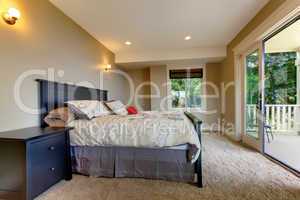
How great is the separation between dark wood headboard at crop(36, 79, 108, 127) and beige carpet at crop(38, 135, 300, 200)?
108cm

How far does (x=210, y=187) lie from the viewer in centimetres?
199

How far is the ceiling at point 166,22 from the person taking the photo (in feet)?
8.99

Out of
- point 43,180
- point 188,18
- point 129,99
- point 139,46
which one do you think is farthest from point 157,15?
point 129,99

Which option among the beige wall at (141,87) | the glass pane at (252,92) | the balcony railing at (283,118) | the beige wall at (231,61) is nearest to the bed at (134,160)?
the glass pane at (252,92)

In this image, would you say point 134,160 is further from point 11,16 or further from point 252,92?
point 252,92

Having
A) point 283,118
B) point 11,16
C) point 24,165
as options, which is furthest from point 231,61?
point 24,165

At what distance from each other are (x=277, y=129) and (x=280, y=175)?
314 cm

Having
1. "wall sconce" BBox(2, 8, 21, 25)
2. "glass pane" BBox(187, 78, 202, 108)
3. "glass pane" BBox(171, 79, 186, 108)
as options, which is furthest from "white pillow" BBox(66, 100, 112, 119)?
"glass pane" BBox(187, 78, 202, 108)

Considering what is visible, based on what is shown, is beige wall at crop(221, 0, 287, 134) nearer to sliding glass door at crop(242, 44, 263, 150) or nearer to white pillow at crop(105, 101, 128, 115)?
sliding glass door at crop(242, 44, 263, 150)

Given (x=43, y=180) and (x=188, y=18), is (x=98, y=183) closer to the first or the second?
(x=43, y=180)

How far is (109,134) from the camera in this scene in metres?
2.28

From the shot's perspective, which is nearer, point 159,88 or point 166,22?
point 166,22

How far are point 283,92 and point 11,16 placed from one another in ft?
18.7

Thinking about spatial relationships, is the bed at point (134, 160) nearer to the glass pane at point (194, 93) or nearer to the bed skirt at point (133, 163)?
the bed skirt at point (133, 163)
